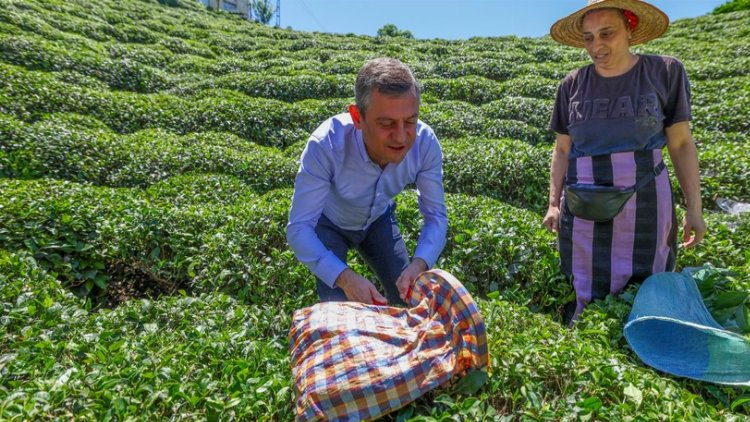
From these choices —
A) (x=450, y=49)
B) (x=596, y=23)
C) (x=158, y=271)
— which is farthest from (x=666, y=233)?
(x=450, y=49)

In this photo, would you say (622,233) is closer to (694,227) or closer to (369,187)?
(694,227)

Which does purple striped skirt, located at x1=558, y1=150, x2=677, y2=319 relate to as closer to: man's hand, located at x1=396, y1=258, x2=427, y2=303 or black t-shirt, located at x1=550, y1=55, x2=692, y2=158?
black t-shirt, located at x1=550, y1=55, x2=692, y2=158

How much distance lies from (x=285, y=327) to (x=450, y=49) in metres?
14.4

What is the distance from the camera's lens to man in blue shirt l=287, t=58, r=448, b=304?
1972 millimetres

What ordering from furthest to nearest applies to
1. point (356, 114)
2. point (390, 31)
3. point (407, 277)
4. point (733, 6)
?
point (390, 31) → point (733, 6) → point (407, 277) → point (356, 114)

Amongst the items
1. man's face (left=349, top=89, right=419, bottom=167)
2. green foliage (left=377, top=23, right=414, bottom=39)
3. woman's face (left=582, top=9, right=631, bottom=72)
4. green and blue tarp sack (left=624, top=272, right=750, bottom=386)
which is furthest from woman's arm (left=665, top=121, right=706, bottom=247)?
green foliage (left=377, top=23, right=414, bottom=39)

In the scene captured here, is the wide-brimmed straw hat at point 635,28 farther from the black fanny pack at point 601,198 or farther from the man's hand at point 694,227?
the man's hand at point 694,227

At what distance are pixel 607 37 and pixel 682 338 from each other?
155cm

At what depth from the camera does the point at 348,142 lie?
2385 millimetres

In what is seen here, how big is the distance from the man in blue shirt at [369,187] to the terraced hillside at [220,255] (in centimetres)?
49

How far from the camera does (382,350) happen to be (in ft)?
5.82

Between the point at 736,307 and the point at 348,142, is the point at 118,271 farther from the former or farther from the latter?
the point at 736,307

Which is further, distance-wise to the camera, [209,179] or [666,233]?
[209,179]

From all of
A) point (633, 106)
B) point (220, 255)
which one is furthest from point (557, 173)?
point (220, 255)
